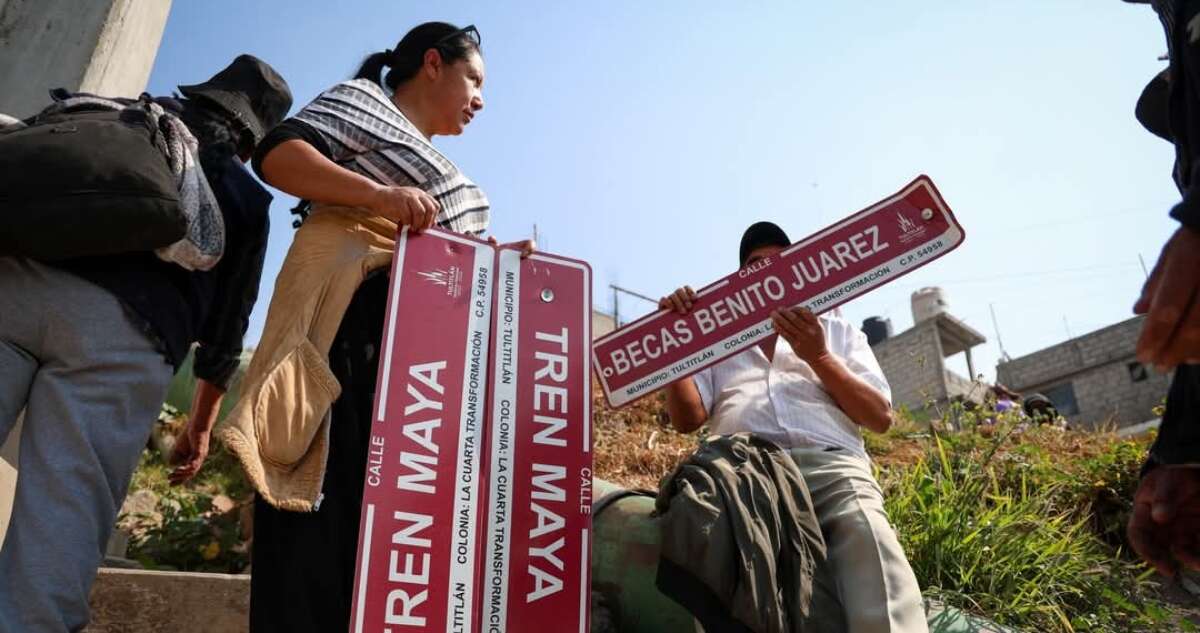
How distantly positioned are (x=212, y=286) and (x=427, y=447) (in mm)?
752

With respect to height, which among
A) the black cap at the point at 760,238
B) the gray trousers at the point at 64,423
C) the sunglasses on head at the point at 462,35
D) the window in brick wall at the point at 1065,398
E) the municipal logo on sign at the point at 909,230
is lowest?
the gray trousers at the point at 64,423

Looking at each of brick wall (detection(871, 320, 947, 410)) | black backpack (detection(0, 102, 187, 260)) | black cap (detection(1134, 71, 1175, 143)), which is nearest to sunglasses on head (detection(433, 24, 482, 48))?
black backpack (detection(0, 102, 187, 260))

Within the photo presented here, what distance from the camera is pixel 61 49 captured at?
2.88 meters

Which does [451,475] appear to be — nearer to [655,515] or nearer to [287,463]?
[287,463]

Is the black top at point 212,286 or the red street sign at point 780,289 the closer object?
the black top at point 212,286

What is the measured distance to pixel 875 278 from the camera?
94.7 inches

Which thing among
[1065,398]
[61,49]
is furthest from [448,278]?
[1065,398]

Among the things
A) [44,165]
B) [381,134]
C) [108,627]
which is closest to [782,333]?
[381,134]

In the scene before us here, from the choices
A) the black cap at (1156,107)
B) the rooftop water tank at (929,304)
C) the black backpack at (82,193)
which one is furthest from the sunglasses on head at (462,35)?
the rooftop water tank at (929,304)

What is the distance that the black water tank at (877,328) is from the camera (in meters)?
24.2

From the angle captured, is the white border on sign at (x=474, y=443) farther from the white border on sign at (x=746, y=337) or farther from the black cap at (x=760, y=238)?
the black cap at (x=760, y=238)

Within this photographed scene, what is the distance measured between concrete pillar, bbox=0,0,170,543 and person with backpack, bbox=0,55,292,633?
114 cm

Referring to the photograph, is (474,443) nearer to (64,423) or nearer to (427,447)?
(427,447)

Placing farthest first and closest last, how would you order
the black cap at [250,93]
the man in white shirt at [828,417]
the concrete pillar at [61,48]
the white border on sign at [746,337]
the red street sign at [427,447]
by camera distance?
the concrete pillar at [61,48] < the white border on sign at [746,337] < the black cap at [250,93] < the man in white shirt at [828,417] < the red street sign at [427,447]
